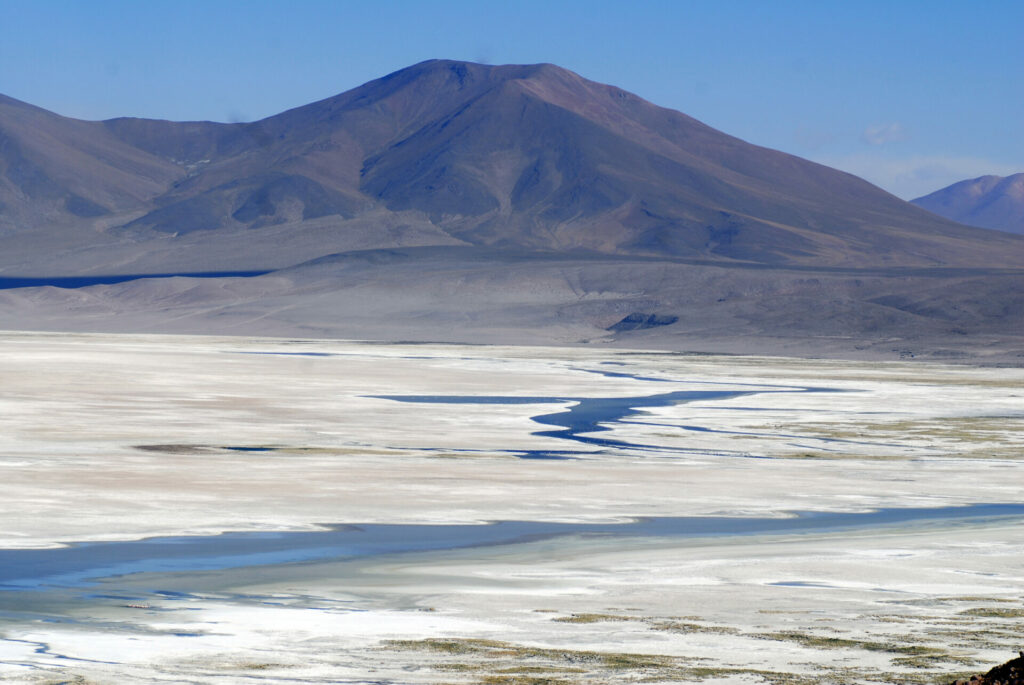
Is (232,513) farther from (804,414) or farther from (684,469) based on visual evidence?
(804,414)

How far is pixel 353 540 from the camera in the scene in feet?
44.7

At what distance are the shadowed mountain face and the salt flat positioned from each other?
10949cm

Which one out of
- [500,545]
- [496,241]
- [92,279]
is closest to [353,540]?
[500,545]

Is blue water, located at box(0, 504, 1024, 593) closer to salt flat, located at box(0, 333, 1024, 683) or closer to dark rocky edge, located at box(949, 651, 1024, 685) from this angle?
salt flat, located at box(0, 333, 1024, 683)

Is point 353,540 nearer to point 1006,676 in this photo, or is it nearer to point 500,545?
point 500,545

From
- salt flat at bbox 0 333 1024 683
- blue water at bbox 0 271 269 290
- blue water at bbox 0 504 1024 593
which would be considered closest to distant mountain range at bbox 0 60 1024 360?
blue water at bbox 0 271 269 290

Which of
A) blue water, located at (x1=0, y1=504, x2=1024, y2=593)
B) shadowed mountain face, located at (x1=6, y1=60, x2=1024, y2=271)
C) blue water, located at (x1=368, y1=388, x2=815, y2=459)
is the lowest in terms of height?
blue water, located at (x1=0, y1=504, x2=1024, y2=593)

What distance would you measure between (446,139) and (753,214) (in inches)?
1568

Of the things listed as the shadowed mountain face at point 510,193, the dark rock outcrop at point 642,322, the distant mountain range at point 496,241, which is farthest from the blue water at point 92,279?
the dark rock outcrop at point 642,322

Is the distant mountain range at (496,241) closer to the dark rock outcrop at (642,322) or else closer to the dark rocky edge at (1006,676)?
the dark rock outcrop at (642,322)

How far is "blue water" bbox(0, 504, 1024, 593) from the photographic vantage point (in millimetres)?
11727

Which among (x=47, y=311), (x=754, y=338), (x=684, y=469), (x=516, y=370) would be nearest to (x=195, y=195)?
(x=47, y=311)

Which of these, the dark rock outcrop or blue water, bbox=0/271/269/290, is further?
blue water, bbox=0/271/269/290

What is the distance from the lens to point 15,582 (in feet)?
35.8
